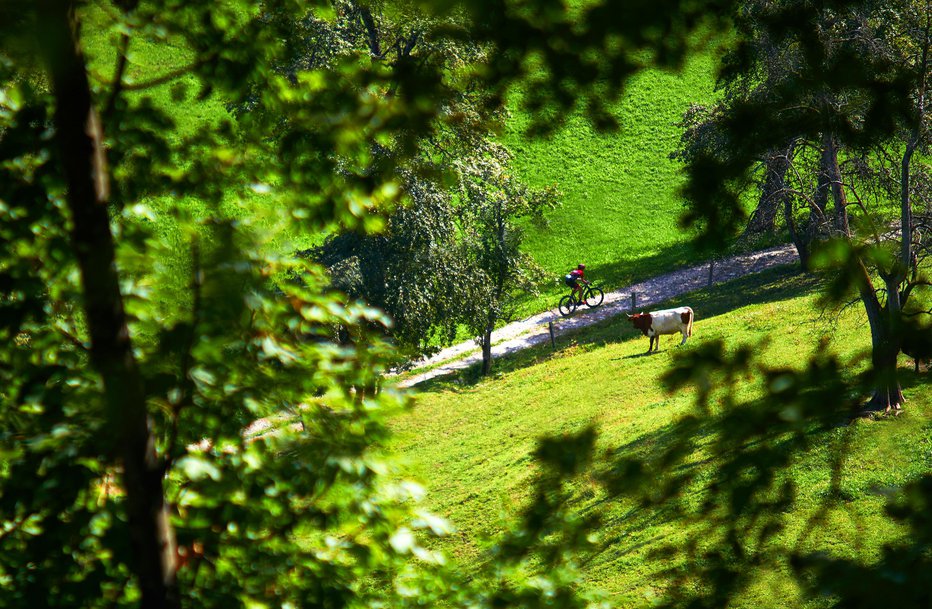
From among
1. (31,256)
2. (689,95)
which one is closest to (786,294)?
(689,95)

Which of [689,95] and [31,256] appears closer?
[31,256]

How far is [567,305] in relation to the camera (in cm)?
3334

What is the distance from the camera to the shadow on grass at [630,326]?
27.1 metres

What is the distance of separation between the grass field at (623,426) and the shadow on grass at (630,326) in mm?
92

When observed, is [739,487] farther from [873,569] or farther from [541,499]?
[541,499]

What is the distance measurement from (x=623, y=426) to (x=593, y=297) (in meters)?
16.0

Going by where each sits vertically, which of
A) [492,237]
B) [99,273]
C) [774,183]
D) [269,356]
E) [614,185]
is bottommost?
[492,237]

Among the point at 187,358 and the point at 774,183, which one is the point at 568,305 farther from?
the point at 187,358

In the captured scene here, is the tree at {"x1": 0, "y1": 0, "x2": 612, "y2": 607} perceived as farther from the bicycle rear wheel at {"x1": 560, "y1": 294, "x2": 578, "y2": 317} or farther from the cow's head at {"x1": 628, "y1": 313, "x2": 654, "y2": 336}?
the bicycle rear wheel at {"x1": 560, "y1": 294, "x2": 578, "y2": 317}

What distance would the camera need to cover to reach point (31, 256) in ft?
11.8

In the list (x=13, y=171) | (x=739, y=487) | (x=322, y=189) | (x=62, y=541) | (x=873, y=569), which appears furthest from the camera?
(x=322, y=189)

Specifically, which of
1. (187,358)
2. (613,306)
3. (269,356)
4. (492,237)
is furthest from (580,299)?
(187,358)

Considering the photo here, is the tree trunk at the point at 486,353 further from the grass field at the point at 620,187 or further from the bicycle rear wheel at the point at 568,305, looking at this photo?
the grass field at the point at 620,187

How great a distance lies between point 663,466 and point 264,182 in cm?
248
